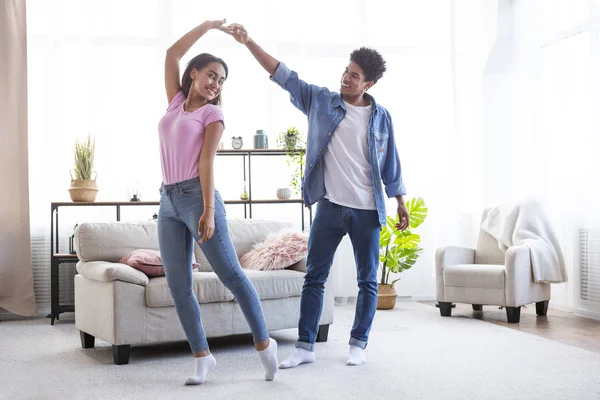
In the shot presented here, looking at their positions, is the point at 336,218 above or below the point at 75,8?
below

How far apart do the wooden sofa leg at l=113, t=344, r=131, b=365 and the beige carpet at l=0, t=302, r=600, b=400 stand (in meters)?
0.05

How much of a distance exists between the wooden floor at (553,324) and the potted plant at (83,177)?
106 inches

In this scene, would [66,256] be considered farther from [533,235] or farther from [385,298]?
[533,235]

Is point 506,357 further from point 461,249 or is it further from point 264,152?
point 264,152

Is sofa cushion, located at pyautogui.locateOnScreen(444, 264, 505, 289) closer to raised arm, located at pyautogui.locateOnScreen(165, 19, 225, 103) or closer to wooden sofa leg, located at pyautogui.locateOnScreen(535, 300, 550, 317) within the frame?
wooden sofa leg, located at pyautogui.locateOnScreen(535, 300, 550, 317)

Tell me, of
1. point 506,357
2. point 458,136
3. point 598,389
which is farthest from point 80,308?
point 458,136

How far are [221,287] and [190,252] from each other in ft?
2.71

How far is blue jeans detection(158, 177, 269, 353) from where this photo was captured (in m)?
2.62

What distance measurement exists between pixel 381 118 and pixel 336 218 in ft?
1.65

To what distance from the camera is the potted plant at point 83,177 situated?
5109 millimetres

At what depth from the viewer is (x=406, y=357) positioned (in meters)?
3.38

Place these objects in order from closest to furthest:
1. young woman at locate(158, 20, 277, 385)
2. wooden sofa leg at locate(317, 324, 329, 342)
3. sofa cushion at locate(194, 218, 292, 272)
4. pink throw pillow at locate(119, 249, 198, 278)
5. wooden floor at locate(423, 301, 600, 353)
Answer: young woman at locate(158, 20, 277, 385)
pink throw pillow at locate(119, 249, 198, 278)
wooden sofa leg at locate(317, 324, 329, 342)
wooden floor at locate(423, 301, 600, 353)
sofa cushion at locate(194, 218, 292, 272)

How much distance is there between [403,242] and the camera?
5.63m

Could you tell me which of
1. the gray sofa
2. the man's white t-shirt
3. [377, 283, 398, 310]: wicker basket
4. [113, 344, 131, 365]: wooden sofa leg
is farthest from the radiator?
[113, 344, 131, 365]: wooden sofa leg
